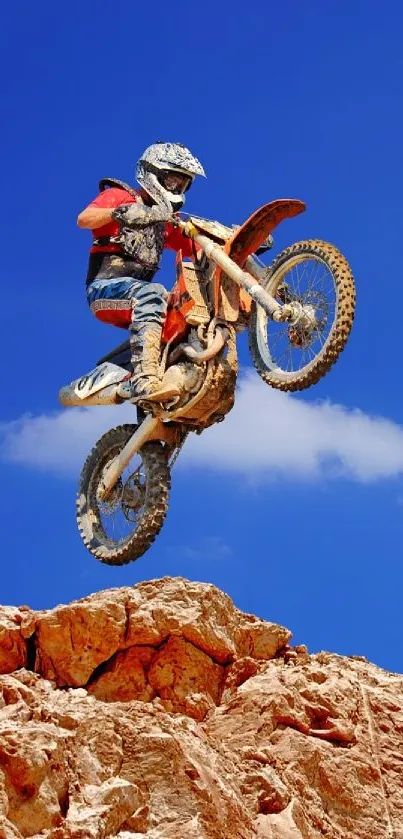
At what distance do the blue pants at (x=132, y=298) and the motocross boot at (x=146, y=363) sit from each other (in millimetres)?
108

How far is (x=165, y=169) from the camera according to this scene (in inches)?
797

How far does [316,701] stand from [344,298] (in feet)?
15.2

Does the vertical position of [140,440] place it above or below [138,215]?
below

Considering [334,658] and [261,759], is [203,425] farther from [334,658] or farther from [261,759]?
[261,759]

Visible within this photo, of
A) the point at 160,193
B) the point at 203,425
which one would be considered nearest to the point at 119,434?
the point at 203,425

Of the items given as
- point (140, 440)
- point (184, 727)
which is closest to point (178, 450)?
point (140, 440)

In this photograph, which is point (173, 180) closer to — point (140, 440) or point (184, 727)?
point (140, 440)

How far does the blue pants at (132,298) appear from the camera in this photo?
19797 millimetres

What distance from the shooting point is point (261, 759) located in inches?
592

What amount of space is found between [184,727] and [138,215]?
7384mm

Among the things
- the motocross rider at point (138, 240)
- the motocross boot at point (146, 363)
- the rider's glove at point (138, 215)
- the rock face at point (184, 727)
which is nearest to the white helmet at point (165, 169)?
the motocross rider at point (138, 240)

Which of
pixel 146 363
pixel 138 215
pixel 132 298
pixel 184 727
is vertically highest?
pixel 138 215

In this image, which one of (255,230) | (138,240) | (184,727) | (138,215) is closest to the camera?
(184,727)

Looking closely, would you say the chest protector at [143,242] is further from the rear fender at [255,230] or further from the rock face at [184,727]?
the rock face at [184,727]
